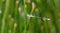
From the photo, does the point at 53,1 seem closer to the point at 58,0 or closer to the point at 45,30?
the point at 58,0

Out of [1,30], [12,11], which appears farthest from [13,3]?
[1,30]

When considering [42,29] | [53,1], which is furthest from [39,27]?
[53,1]

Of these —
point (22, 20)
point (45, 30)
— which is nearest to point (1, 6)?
point (22, 20)

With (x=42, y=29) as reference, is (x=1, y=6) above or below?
above

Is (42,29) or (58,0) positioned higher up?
(58,0)

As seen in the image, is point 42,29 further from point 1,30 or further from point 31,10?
point 1,30

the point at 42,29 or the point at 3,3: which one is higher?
the point at 3,3

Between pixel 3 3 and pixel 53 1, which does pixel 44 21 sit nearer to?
pixel 53 1
